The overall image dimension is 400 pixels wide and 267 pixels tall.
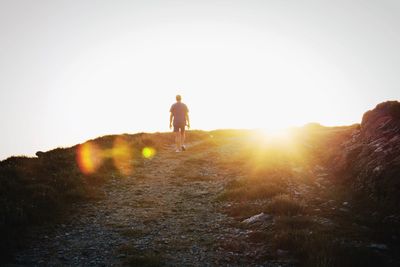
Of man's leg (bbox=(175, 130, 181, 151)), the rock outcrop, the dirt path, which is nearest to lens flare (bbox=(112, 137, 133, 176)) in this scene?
the dirt path

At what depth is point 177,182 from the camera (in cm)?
1789

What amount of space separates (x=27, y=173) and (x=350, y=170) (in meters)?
14.4

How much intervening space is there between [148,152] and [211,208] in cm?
1221

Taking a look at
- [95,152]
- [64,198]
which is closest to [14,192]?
[64,198]

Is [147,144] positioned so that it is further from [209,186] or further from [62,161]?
[209,186]

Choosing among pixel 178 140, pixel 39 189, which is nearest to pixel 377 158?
pixel 39 189

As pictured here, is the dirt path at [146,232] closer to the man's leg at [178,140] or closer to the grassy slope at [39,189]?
the grassy slope at [39,189]

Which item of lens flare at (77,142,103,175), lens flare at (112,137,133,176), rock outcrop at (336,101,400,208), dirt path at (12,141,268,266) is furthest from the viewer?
lens flare at (112,137,133,176)

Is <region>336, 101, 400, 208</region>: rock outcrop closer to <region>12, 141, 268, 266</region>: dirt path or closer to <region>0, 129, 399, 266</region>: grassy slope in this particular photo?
<region>0, 129, 399, 266</region>: grassy slope

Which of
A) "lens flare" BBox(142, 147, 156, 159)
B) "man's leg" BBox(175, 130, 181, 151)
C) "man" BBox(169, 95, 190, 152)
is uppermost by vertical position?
"man" BBox(169, 95, 190, 152)

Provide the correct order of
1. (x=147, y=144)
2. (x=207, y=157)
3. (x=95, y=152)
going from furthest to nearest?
(x=147, y=144) < (x=207, y=157) < (x=95, y=152)

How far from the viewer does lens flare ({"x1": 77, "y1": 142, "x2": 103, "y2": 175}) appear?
60.0 feet

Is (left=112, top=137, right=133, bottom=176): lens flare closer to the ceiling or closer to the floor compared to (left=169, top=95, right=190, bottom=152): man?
closer to the floor

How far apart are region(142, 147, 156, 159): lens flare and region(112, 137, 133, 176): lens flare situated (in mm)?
1034
